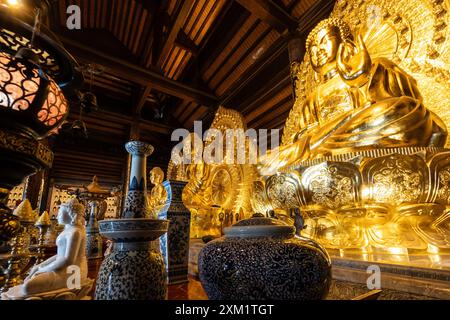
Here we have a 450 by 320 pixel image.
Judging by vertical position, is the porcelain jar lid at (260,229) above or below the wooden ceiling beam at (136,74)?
below

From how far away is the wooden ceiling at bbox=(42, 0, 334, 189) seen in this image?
3158 mm

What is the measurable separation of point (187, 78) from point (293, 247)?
194 inches

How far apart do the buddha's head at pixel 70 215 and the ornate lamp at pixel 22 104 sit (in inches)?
5.9

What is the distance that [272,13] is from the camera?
262cm

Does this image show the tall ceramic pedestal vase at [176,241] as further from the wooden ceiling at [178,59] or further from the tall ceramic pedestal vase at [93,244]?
the wooden ceiling at [178,59]

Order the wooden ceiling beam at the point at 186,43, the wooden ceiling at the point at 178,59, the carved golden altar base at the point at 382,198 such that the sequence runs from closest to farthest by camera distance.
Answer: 1. the carved golden altar base at the point at 382,198
2. the wooden ceiling at the point at 178,59
3. the wooden ceiling beam at the point at 186,43

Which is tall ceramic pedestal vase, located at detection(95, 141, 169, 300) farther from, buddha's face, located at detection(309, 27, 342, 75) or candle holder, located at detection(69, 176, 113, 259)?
buddha's face, located at detection(309, 27, 342, 75)

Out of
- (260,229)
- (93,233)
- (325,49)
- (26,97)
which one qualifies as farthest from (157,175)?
(260,229)

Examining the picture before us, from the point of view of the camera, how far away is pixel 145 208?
0.58 m

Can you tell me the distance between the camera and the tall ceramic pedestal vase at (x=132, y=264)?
43cm

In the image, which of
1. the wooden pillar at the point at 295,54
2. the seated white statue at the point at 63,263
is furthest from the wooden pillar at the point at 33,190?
the wooden pillar at the point at 295,54

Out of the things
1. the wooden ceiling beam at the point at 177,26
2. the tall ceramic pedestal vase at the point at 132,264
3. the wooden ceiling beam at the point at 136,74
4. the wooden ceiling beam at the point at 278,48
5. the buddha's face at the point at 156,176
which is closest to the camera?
the tall ceramic pedestal vase at the point at 132,264

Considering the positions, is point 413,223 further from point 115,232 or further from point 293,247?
point 115,232
